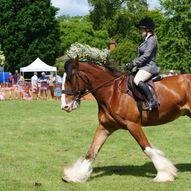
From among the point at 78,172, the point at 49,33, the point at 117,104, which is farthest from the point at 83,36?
the point at 78,172

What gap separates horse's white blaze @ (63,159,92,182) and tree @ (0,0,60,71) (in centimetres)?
5750

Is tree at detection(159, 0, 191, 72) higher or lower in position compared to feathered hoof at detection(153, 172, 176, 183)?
lower

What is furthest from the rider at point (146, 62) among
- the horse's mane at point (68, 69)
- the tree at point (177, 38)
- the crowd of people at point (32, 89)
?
the tree at point (177, 38)

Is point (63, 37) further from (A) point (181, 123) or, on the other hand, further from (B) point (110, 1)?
(A) point (181, 123)

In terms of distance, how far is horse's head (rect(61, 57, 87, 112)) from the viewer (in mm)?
9219

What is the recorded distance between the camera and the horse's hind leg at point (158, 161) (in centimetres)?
897

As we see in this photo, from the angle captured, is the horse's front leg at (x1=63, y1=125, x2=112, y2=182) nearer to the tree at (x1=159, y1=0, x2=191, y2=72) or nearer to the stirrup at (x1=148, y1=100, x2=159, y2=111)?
the stirrup at (x1=148, y1=100, x2=159, y2=111)

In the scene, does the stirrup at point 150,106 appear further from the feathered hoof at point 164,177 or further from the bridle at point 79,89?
the feathered hoof at point 164,177

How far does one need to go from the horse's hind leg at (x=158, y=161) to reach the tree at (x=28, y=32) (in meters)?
57.8

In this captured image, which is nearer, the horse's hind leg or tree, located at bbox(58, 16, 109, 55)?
the horse's hind leg

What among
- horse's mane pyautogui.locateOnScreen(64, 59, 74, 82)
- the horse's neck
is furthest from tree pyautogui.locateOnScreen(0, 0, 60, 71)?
horse's mane pyautogui.locateOnScreen(64, 59, 74, 82)

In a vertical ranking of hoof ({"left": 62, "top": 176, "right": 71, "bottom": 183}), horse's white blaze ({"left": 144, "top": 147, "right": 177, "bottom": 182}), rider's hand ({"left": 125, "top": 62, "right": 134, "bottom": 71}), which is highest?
rider's hand ({"left": 125, "top": 62, "right": 134, "bottom": 71})

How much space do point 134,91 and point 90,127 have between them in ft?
26.6

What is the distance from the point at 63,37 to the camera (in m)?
93.1
